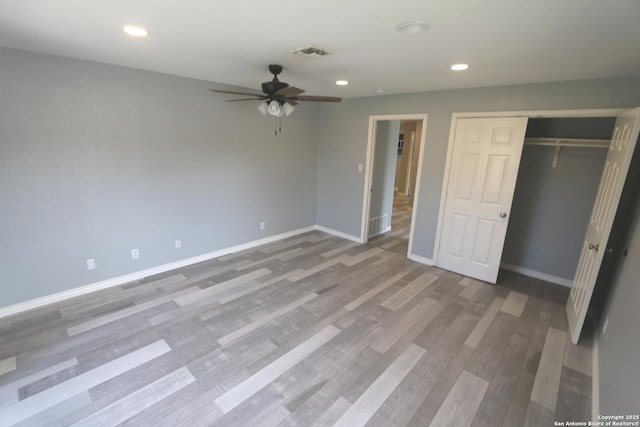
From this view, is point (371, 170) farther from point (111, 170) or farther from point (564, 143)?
point (111, 170)

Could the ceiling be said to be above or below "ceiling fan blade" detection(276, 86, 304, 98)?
above

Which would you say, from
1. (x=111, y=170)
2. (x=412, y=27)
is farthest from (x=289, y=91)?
(x=111, y=170)

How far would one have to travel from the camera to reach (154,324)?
2.72 metres

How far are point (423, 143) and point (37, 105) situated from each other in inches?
173

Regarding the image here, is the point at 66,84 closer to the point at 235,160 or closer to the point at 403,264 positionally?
the point at 235,160

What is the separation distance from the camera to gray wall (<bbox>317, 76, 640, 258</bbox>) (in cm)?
293

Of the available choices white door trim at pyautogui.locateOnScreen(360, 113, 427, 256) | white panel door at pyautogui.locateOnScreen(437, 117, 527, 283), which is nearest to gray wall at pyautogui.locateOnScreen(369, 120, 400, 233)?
white door trim at pyautogui.locateOnScreen(360, 113, 427, 256)

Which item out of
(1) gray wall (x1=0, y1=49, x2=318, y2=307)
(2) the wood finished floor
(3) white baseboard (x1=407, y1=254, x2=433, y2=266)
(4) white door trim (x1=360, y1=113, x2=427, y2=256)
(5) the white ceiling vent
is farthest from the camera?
(3) white baseboard (x1=407, y1=254, x2=433, y2=266)

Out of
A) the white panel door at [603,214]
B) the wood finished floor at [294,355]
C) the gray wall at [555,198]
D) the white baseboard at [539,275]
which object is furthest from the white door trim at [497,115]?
the white baseboard at [539,275]

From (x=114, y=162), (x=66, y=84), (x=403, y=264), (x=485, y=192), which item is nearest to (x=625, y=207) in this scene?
(x=485, y=192)

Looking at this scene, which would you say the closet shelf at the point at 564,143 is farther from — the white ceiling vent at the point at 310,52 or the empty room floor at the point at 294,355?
the white ceiling vent at the point at 310,52

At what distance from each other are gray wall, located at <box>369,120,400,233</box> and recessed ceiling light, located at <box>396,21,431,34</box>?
10.1ft

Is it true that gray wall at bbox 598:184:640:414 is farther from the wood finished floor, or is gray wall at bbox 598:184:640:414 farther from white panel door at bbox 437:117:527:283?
white panel door at bbox 437:117:527:283

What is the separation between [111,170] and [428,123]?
4.01m
